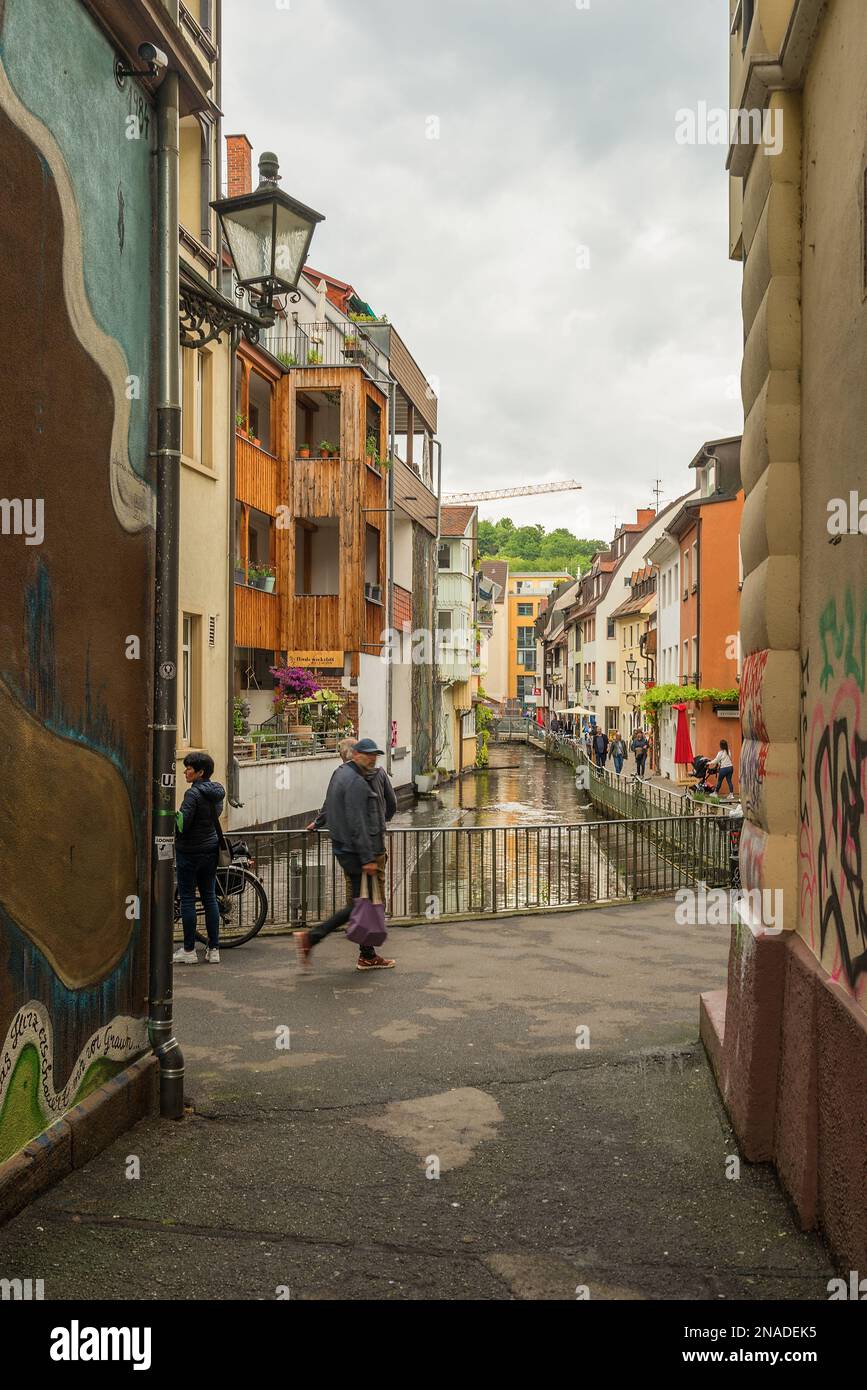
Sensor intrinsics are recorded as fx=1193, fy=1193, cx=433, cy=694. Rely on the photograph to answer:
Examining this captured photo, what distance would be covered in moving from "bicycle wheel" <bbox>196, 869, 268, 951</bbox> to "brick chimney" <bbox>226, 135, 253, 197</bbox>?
2191cm

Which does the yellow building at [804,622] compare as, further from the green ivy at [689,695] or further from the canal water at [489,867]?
the green ivy at [689,695]

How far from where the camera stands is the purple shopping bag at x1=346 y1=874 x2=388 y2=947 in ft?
31.8

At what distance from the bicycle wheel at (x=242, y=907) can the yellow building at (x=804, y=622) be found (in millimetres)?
5310

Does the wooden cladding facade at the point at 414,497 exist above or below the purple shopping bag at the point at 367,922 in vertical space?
above

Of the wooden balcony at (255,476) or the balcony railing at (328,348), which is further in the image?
the balcony railing at (328,348)

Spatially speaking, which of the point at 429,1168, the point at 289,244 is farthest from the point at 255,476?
the point at 429,1168

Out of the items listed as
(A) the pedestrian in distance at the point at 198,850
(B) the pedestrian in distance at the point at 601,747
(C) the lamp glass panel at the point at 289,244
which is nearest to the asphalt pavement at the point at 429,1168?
(A) the pedestrian in distance at the point at 198,850

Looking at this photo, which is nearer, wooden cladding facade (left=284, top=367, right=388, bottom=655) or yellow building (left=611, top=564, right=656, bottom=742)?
wooden cladding facade (left=284, top=367, right=388, bottom=655)

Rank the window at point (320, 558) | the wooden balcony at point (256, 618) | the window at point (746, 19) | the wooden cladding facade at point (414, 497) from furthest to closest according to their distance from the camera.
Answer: the wooden cladding facade at point (414, 497) → the window at point (320, 558) → the wooden balcony at point (256, 618) → the window at point (746, 19)

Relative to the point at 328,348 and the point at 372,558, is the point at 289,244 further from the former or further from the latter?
the point at 372,558

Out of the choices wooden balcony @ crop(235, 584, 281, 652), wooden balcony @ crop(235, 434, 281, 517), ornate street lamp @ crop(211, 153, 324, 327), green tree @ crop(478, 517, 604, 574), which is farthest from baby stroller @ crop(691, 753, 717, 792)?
green tree @ crop(478, 517, 604, 574)

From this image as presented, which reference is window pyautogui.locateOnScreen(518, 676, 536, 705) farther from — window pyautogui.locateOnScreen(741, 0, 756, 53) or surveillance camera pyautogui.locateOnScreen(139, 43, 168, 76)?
surveillance camera pyautogui.locateOnScreen(139, 43, 168, 76)

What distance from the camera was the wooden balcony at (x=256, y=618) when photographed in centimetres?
2464
